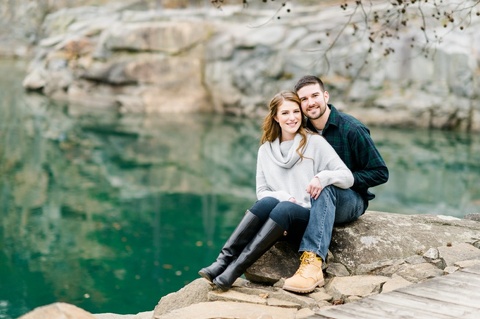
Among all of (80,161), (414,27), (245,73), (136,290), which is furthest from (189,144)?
(136,290)

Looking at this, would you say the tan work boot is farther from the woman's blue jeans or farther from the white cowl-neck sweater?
the white cowl-neck sweater

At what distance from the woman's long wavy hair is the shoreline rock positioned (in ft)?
2.33

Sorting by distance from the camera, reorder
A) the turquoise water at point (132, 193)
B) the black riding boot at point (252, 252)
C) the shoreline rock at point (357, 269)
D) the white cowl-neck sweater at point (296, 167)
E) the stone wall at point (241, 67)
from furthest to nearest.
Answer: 1. the stone wall at point (241, 67)
2. the turquoise water at point (132, 193)
3. the white cowl-neck sweater at point (296, 167)
4. the black riding boot at point (252, 252)
5. the shoreline rock at point (357, 269)

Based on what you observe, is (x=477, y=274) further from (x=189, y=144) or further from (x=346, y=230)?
(x=189, y=144)

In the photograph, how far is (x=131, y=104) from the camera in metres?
23.1

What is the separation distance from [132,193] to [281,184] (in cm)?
898

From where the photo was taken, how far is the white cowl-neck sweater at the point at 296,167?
4.42 meters

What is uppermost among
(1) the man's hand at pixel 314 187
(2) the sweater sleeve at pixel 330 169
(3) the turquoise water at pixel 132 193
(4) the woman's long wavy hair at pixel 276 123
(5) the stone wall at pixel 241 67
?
(5) the stone wall at pixel 241 67

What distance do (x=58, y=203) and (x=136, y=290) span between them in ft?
15.5

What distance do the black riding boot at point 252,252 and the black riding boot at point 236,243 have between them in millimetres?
51

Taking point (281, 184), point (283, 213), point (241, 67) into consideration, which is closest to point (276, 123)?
point (281, 184)

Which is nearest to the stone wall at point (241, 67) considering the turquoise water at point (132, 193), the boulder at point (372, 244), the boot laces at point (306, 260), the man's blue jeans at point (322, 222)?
the turquoise water at point (132, 193)

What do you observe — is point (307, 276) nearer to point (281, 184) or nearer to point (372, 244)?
point (281, 184)

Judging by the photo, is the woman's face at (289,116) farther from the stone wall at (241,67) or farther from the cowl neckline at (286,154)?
the stone wall at (241,67)
